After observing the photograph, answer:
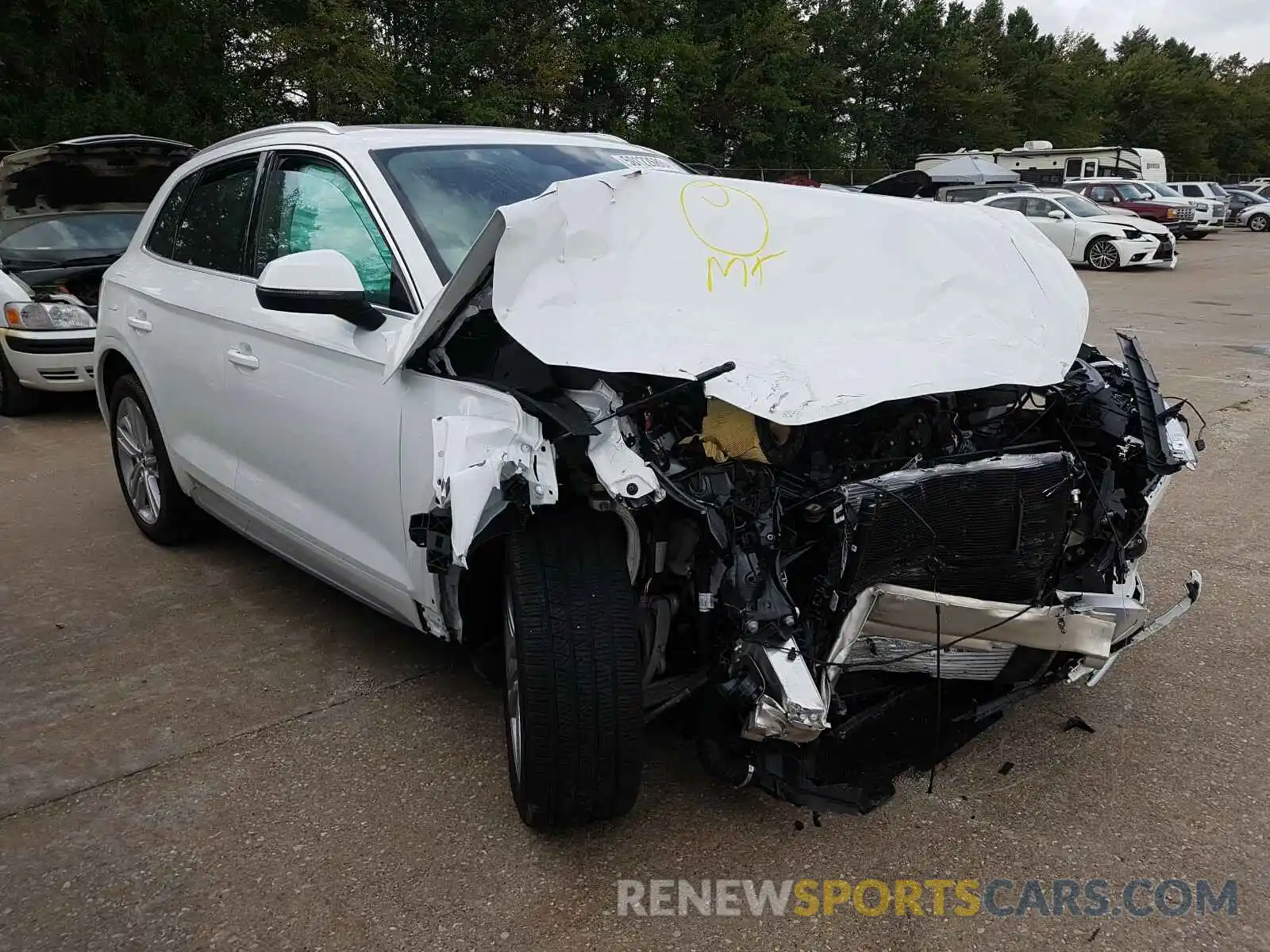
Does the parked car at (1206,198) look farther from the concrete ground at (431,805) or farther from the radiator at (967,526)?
the radiator at (967,526)

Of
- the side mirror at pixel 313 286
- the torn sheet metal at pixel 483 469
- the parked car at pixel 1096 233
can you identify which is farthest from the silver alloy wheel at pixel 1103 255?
the torn sheet metal at pixel 483 469

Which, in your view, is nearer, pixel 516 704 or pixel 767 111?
pixel 516 704

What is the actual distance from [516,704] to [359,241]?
5.24 feet

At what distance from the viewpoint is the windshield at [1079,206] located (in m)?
21.8

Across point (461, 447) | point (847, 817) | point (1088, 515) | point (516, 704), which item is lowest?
point (847, 817)

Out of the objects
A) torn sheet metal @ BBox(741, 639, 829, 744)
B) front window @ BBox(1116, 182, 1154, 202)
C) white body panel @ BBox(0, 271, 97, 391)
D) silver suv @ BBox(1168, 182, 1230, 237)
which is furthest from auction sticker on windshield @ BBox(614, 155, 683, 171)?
silver suv @ BBox(1168, 182, 1230, 237)

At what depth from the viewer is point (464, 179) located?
3496 millimetres

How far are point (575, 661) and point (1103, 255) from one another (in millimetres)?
21176

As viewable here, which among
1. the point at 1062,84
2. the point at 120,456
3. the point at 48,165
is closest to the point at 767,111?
the point at 1062,84

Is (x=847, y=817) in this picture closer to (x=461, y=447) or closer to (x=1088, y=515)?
(x=1088, y=515)

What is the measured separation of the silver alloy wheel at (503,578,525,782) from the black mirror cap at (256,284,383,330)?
90cm

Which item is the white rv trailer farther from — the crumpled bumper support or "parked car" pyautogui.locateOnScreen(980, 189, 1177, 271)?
the crumpled bumper support

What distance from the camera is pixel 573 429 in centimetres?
234

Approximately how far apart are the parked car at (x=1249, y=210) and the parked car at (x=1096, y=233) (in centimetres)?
1705
